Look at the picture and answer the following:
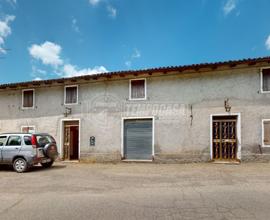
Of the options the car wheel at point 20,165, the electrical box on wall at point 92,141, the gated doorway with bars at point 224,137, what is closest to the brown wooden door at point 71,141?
the electrical box on wall at point 92,141

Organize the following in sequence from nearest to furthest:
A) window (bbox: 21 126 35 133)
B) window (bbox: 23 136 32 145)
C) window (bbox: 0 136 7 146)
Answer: window (bbox: 23 136 32 145) < window (bbox: 0 136 7 146) < window (bbox: 21 126 35 133)

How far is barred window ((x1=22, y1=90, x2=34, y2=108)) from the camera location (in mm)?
14844

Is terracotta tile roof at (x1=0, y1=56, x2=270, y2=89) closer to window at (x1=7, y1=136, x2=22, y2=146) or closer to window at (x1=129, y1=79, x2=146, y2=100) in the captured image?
window at (x1=129, y1=79, x2=146, y2=100)

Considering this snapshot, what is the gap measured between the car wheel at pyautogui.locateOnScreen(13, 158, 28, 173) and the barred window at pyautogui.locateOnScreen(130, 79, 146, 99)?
6249 mm

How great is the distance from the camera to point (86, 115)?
1348cm

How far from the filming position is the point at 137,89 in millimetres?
12844

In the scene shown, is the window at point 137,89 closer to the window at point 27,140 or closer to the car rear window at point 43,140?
the car rear window at point 43,140

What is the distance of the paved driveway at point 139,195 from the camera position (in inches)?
185

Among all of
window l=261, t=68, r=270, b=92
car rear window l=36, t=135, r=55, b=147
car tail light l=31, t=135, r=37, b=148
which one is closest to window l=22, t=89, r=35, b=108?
car rear window l=36, t=135, r=55, b=147

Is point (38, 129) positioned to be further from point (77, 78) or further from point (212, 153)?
point (212, 153)

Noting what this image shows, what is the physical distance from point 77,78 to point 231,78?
8.42 m

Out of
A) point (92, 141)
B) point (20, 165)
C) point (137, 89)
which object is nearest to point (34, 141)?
point (20, 165)

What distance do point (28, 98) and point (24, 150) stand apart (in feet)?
20.3

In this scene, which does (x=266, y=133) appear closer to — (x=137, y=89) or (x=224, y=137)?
(x=224, y=137)
